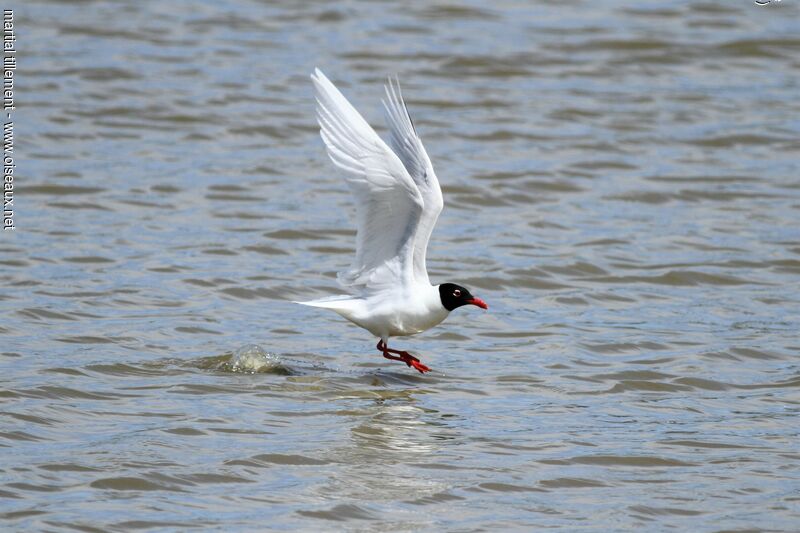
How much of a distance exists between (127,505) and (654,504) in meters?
2.25

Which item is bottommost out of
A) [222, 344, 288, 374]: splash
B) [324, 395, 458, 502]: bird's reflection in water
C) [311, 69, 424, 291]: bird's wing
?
[324, 395, 458, 502]: bird's reflection in water

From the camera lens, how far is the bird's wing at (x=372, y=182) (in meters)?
7.15

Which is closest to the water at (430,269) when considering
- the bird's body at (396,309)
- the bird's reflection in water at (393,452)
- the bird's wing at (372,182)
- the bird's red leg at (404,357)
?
the bird's reflection in water at (393,452)

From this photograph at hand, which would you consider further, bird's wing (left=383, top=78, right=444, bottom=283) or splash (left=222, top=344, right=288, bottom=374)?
splash (left=222, top=344, right=288, bottom=374)

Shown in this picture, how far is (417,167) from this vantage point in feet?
25.7

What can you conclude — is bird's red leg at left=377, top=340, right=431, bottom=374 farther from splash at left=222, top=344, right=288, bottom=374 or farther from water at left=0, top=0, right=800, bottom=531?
splash at left=222, top=344, right=288, bottom=374

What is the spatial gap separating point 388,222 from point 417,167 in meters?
0.49

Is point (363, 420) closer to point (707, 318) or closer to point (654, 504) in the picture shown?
point (654, 504)

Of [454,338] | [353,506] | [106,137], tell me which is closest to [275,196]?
[106,137]

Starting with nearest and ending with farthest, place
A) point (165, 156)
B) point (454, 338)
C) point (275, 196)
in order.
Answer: point (454, 338) < point (275, 196) < point (165, 156)

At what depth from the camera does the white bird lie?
7.21 m

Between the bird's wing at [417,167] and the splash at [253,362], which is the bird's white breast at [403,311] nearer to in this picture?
the bird's wing at [417,167]

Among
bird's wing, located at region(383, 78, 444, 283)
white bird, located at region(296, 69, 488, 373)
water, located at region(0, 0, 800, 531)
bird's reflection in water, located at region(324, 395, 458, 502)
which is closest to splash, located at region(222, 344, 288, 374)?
water, located at region(0, 0, 800, 531)

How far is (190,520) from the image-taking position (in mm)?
5559
